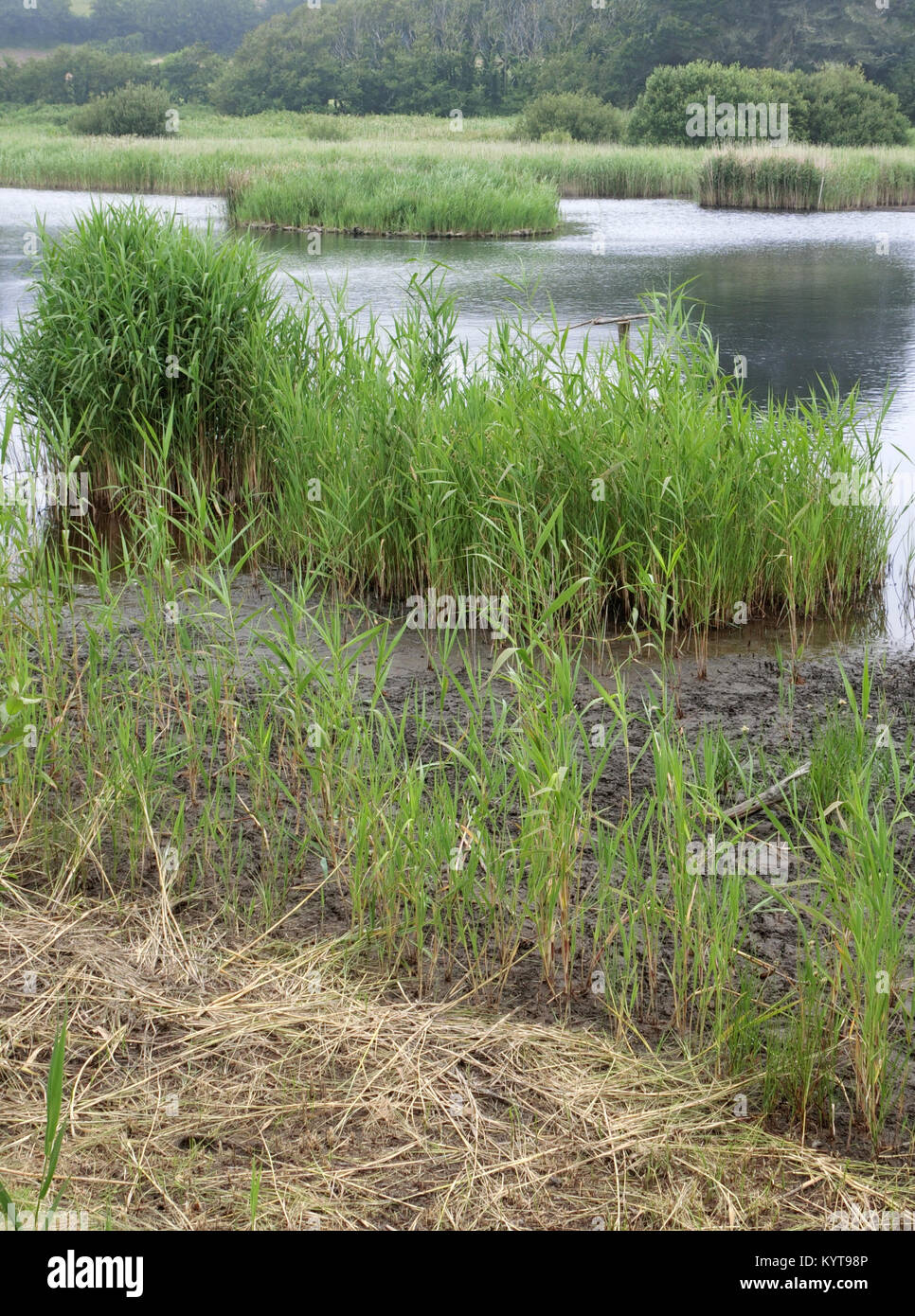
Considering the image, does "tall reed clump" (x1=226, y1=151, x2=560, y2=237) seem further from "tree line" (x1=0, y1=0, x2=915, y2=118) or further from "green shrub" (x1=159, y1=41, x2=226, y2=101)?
"green shrub" (x1=159, y1=41, x2=226, y2=101)

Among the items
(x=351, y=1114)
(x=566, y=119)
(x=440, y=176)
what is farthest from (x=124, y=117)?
(x=351, y=1114)

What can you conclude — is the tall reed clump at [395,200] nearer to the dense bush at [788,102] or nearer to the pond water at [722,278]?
the pond water at [722,278]

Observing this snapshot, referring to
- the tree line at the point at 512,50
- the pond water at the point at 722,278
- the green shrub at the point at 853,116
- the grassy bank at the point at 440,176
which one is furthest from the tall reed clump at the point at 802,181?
the tree line at the point at 512,50

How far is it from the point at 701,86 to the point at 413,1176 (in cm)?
3678

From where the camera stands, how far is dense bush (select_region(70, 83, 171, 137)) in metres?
35.9

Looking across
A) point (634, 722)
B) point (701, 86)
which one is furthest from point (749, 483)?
point (701, 86)

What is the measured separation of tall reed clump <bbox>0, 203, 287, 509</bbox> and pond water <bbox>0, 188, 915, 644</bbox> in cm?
49

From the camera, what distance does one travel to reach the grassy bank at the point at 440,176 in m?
17.8

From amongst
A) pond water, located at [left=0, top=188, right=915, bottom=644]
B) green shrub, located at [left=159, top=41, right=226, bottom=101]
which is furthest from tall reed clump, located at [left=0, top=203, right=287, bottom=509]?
green shrub, located at [left=159, top=41, right=226, bottom=101]

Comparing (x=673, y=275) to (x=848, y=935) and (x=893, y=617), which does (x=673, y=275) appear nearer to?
(x=893, y=617)

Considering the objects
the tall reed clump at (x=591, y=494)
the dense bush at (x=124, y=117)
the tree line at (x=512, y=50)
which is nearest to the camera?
the tall reed clump at (x=591, y=494)

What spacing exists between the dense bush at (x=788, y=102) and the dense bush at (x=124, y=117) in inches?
565

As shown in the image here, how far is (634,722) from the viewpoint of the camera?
11.6 ft

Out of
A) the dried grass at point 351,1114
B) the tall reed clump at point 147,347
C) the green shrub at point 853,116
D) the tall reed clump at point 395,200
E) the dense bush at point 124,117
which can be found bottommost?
the dried grass at point 351,1114
